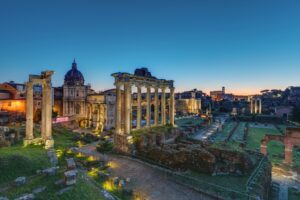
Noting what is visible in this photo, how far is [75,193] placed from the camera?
10156 mm

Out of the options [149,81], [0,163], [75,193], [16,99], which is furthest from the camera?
[16,99]

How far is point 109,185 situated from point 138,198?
2985mm

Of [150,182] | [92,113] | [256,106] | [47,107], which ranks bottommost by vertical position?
[150,182]

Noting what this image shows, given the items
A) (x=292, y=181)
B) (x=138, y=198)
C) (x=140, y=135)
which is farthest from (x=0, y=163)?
(x=292, y=181)

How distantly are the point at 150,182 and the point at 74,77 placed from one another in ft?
169

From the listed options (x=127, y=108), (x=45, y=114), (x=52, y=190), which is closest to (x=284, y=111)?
(x=127, y=108)

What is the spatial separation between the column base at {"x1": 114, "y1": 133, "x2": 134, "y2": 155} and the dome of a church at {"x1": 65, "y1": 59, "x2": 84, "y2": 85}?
127 feet

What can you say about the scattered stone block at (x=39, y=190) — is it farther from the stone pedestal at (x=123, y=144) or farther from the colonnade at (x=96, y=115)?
the colonnade at (x=96, y=115)

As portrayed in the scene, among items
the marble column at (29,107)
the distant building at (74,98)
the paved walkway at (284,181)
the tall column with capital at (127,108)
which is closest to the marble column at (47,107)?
the marble column at (29,107)

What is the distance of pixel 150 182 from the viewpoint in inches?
655

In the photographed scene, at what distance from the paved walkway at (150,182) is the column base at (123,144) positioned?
6.09 ft

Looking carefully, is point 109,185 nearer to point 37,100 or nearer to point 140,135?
point 140,135

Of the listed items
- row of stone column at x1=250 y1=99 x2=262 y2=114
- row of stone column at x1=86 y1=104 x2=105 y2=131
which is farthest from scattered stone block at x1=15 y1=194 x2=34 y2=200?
row of stone column at x1=250 y1=99 x2=262 y2=114

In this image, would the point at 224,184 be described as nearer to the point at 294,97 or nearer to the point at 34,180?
the point at 34,180
